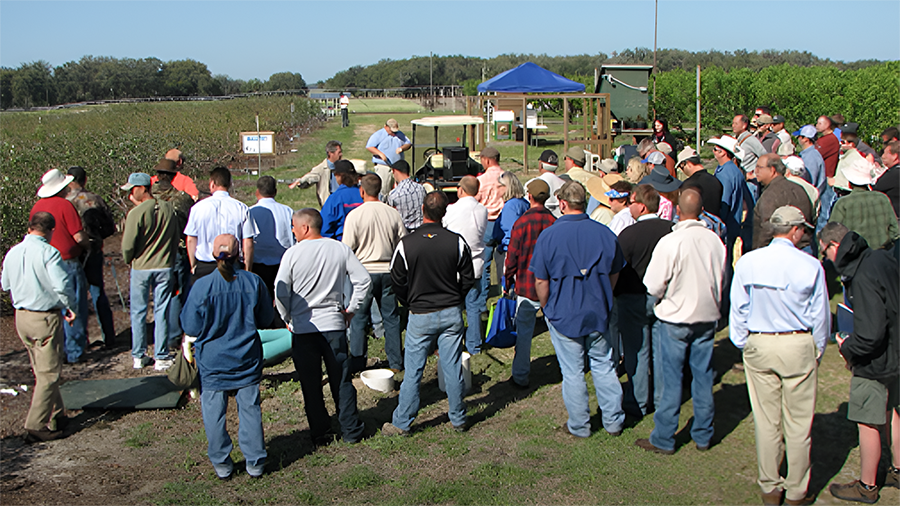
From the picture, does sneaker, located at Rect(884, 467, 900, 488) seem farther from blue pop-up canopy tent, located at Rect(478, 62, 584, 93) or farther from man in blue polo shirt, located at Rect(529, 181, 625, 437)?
blue pop-up canopy tent, located at Rect(478, 62, 584, 93)

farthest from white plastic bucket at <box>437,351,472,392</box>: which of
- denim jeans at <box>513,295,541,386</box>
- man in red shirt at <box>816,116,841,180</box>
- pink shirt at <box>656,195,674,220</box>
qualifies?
man in red shirt at <box>816,116,841,180</box>

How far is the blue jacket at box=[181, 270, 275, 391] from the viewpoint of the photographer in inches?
185

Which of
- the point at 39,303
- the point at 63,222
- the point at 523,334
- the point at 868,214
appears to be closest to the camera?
the point at 39,303

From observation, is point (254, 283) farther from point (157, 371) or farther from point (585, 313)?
point (157, 371)

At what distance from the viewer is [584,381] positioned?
536 cm

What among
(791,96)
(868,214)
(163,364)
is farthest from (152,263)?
(791,96)

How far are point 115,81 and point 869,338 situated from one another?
11743 centimetres

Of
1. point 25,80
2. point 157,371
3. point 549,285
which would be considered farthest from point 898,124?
point 25,80

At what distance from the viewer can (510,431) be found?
5.71 metres

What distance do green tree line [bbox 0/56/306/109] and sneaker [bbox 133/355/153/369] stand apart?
290ft

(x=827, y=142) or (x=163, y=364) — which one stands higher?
(x=827, y=142)

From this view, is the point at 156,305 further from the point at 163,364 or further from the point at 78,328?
the point at 78,328

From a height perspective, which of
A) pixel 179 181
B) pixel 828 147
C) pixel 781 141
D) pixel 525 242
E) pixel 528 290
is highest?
pixel 781 141

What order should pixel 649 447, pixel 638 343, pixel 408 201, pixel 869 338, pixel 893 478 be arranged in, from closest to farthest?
pixel 869 338 → pixel 893 478 → pixel 649 447 → pixel 638 343 → pixel 408 201
